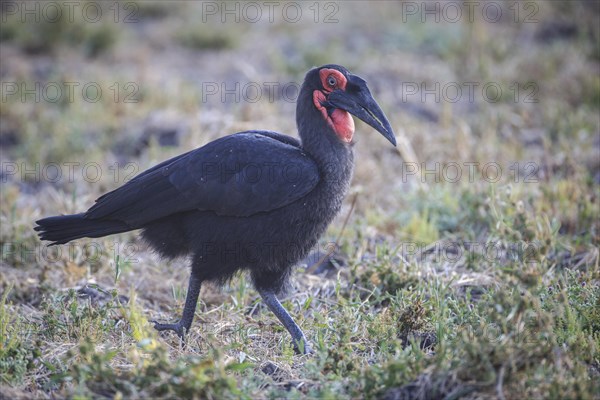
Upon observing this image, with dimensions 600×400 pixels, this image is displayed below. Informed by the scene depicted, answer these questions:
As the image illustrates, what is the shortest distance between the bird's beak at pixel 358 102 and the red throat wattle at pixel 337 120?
0.04 m

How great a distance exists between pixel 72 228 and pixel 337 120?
1428 mm

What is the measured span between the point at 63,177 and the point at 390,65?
387cm

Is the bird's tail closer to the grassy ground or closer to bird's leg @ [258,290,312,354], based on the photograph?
the grassy ground

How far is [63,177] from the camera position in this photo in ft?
19.0

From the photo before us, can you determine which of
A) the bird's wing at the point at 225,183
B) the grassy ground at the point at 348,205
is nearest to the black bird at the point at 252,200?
the bird's wing at the point at 225,183

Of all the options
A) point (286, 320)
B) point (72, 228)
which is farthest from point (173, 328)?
point (72, 228)

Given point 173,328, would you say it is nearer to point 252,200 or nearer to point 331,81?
point 252,200

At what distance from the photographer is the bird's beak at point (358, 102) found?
138 inches

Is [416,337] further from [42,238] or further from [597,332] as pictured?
[42,238]

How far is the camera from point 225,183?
3.38m

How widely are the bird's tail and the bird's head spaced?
114 centimetres

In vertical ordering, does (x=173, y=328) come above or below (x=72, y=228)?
below

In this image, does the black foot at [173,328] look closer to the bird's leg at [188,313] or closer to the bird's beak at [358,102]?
the bird's leg at [188,313]

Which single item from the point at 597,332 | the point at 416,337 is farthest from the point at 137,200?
the point at 597,332
